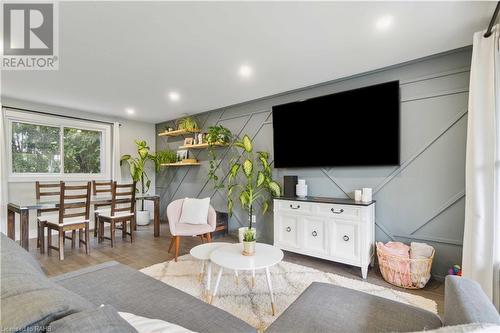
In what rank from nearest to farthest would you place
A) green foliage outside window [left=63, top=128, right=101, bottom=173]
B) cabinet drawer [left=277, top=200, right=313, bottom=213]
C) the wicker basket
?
the wicker basket < cabinet drawer [left=277, top=200, right=313, bottom=213] < green foliage outside window [left=63, top=128, right=101, bottom=173]

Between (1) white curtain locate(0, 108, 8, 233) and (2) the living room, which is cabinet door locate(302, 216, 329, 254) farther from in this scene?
(1) white curtain locate(0, 108, 8, 233)

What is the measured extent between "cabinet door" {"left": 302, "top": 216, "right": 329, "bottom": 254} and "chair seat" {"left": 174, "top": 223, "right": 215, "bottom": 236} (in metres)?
1.25

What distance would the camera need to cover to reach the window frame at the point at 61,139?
3912mm

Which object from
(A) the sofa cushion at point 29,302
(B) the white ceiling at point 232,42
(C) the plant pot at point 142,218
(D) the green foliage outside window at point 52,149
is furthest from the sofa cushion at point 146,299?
(D) the green foliage outside window at point 52,149

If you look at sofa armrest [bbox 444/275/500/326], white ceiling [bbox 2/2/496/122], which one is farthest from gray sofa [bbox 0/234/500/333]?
white ceiling [bbox 2/2/496/122]

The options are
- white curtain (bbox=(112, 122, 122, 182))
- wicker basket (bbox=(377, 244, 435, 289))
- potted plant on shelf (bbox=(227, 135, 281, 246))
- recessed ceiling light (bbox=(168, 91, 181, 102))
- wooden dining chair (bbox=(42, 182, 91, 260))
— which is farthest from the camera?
white curtain (bbox=(112, 122, 122, 182))

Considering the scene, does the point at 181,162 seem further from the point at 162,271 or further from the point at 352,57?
the point at 352,57

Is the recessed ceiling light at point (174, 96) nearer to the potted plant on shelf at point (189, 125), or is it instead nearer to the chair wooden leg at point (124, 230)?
the potted plant on shelf at point (189, 125)

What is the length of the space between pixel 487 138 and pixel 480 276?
3.62 ft

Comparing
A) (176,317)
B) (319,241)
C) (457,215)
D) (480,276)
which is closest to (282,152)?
(319,241)

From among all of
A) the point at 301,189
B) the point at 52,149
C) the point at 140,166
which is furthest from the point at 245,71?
the point at 52,149

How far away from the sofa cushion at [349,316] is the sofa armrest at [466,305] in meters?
0.20

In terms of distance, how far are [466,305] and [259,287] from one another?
1713 millimetres

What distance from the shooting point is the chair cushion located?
11.0 ft
